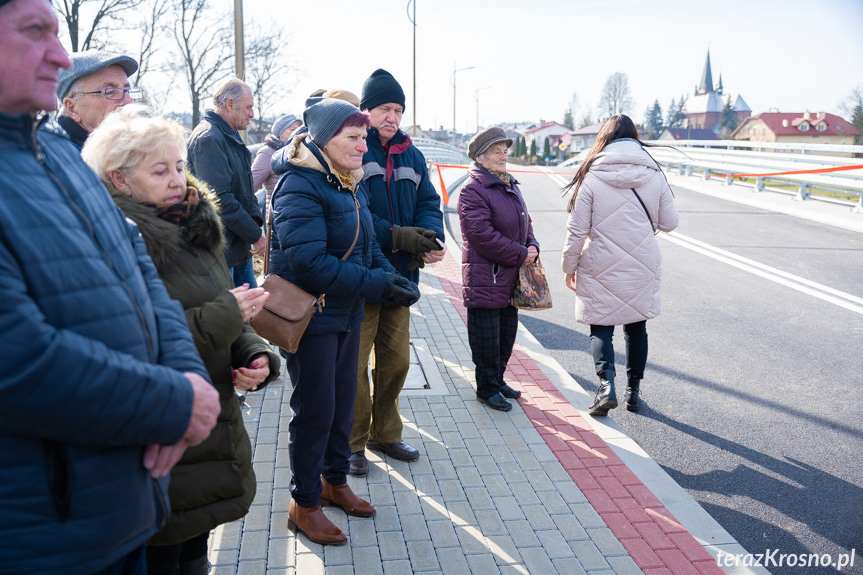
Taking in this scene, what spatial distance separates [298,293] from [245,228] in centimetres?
164

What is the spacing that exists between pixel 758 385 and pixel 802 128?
370ft

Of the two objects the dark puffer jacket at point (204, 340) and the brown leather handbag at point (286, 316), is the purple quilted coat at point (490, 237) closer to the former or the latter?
the brown leather handbag at point (286, 316)

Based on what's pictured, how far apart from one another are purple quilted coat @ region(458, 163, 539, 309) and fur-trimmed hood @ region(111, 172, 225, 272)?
260cm

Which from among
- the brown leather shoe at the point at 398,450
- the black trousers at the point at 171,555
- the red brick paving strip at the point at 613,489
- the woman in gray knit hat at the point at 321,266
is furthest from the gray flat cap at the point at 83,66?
the red brick paving strip at the point at 613,489

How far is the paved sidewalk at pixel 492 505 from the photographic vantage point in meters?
3.13

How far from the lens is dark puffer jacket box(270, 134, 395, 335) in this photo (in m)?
3.09

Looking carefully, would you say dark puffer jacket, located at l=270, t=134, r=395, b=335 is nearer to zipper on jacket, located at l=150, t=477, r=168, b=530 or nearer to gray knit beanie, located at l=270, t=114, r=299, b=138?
zipper on jacket, located at l=150, t=477, r=168, b=530

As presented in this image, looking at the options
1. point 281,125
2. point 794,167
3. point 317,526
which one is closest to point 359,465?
point 317,526

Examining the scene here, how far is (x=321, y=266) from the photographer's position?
10.2 ft

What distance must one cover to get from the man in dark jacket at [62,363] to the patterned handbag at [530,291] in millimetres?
3412

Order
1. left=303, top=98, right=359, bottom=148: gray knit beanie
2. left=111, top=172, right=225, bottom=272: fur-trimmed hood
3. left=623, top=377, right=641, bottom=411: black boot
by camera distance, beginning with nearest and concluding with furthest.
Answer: left=111, top=172, right=225, bottom=272: fur-trimmed hood < left=303, top=98, right=359, bottom=148: gray knit beanie < left=623, top=377, right=641, bottom=411: black boot

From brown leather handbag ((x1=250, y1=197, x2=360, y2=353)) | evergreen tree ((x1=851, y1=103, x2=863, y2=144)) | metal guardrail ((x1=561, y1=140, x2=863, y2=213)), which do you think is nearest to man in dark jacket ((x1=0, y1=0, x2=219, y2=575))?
brown leather handbag ((x1=250, y1=197, x2=360, y2=353))

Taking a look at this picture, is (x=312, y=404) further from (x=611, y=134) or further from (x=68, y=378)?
(x=611, y=134)

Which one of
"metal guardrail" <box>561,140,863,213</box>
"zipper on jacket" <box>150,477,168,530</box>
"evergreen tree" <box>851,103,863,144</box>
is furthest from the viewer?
"evergreen tree" <box>851,103,863,144</box>
